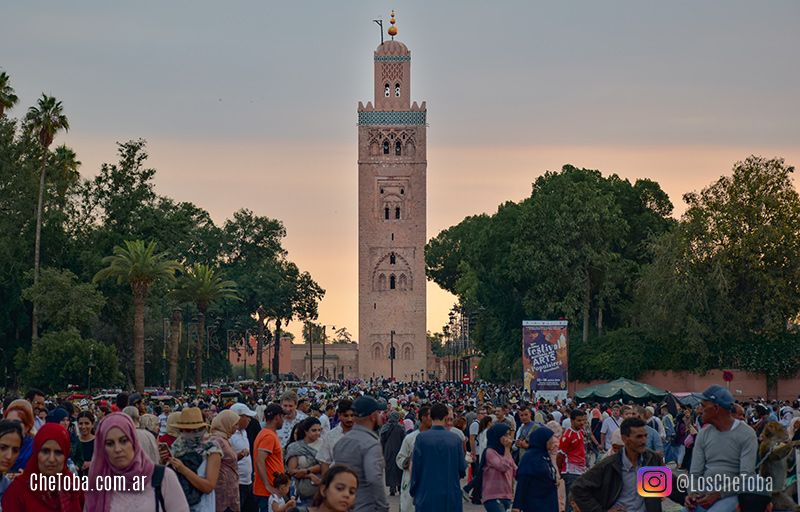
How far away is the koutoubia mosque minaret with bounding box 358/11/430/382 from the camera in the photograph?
88.2m

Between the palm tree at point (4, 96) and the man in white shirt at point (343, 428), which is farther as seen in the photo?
the palm tree at point (4, 96)

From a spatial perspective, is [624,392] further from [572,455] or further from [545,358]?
[572,455]

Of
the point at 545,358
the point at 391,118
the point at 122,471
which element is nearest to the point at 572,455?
the point at 122,471

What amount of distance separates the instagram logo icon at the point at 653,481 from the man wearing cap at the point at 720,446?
0.19 metres

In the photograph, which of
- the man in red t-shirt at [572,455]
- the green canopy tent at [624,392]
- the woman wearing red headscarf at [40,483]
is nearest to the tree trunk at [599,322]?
the green canopy tent at [624,392]

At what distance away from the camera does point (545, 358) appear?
4009 cm

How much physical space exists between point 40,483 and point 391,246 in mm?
81868

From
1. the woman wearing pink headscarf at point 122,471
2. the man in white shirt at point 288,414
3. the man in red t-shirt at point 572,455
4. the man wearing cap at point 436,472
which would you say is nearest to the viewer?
the woman wearing pink headscarf at point 122,471

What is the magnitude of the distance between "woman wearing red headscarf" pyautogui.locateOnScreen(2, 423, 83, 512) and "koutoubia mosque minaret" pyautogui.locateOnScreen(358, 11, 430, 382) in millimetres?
80299

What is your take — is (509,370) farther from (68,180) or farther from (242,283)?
(242,283)

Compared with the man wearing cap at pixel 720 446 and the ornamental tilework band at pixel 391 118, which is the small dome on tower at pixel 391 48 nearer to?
the ornamental tilework band at pixel 391 118

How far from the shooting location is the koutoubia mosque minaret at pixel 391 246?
88.2 m

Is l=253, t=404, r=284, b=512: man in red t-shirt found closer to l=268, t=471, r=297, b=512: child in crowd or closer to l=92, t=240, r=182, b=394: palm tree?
l=268, t=471, r=297, b=512: child in crowd

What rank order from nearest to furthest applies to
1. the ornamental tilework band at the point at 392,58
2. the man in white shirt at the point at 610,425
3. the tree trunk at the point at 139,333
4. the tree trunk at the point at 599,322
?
the man in white shirt at the point at 610,425 → the tree trunk at the point at 139,333 → the tree trunk at the point at 599,322 → the ornamental tilework band at the point at 392,58
